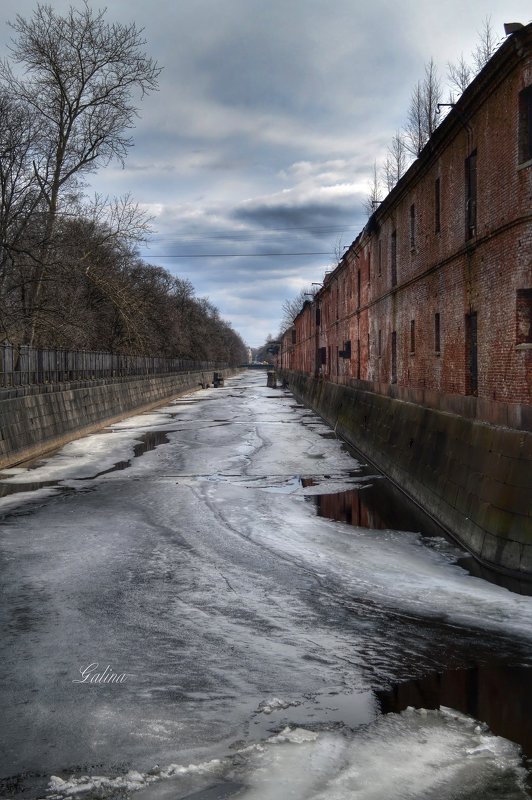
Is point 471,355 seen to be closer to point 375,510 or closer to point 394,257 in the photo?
point 375,510

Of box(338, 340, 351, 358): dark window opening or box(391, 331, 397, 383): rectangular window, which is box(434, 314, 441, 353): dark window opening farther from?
box(338, 340, 351, 358): dark window opening

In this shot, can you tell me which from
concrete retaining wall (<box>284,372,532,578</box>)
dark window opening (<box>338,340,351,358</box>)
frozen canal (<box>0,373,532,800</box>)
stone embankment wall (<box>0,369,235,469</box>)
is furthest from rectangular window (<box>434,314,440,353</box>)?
dark window opening (<box>338,340,351,358</box>)

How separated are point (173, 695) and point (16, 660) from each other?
166 centimetres

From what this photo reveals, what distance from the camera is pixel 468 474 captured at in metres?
11.2

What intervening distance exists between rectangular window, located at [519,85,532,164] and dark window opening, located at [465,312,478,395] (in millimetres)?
3530

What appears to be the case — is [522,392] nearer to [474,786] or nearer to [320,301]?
[474,786]

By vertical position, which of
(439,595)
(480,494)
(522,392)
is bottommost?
(439,595)

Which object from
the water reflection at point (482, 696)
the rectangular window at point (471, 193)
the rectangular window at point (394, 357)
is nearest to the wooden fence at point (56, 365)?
the rectangular window at point (394, 357)

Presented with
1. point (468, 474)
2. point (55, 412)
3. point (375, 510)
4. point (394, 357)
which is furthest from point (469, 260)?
point (55, 412)

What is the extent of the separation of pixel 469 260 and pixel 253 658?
377 inches

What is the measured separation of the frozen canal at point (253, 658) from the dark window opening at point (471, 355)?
2.90 metres

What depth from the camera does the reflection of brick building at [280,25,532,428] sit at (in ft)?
34.9

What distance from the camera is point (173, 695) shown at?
564 cm

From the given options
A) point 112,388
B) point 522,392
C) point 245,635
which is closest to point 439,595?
point 245,635
